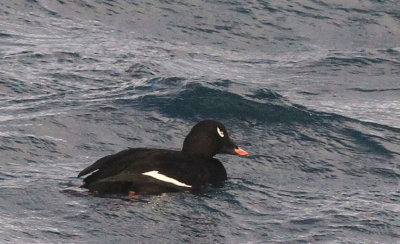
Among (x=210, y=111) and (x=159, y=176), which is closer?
(x=159, y=176)

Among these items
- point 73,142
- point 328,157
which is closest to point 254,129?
point 328,157

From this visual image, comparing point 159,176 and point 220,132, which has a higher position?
point 220,132

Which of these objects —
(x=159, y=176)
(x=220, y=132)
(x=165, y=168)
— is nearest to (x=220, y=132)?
(x=220, y=132)

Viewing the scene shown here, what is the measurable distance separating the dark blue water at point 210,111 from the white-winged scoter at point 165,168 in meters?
0.15

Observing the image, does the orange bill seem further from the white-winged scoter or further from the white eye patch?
the white eye patch

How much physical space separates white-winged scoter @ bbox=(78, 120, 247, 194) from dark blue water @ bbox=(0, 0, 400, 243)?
5.9 inches

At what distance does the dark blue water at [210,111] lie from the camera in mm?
8766

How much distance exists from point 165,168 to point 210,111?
2.86 m

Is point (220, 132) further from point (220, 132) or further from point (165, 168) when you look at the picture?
point (165, 168)

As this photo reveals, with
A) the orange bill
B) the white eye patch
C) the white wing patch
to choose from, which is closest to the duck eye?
the white eye patch

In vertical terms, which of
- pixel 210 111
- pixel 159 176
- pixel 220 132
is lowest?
pixel 210 111

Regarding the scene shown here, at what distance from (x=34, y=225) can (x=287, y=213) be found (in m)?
2.12

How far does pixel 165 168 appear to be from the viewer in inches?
376

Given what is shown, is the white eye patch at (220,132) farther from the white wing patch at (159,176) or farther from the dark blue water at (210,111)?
the white wing patch at (159,176)
